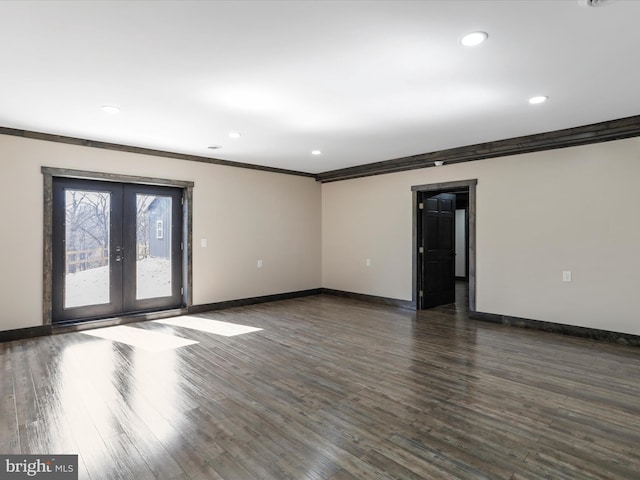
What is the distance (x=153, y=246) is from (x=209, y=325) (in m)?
1.70

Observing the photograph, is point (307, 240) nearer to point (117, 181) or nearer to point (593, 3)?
point (117, 181)

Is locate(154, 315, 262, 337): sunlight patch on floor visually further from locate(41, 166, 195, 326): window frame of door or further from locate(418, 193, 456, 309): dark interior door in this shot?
locate(418, 193, 456, 309): dark interior door

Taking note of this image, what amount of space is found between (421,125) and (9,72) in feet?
13.4

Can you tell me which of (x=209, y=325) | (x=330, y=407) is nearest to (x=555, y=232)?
(x=330, y=407)

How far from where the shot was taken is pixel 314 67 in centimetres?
286

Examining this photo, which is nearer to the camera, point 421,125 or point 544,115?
point 544,115

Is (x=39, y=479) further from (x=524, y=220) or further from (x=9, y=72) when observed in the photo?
(x=524, y=220)

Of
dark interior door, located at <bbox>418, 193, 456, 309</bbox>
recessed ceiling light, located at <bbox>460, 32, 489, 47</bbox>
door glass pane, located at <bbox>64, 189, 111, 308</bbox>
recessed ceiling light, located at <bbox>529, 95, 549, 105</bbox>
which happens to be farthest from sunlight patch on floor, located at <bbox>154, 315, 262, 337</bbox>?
recessed ceiling light, located at <bbox>529, 95, 549, 105</bbox>

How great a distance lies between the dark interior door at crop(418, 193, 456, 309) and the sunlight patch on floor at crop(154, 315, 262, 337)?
3193mm

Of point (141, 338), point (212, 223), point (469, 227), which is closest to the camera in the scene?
point (141, 338)

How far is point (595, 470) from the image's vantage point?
6.61 feet

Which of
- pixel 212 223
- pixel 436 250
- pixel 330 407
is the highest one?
pixel 212 223

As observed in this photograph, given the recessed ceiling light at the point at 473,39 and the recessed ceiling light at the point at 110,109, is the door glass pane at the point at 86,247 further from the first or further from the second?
the recessed ceiling light at the point at 473,39

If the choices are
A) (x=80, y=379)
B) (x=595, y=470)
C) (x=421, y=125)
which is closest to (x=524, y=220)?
(x=421, y=125)
